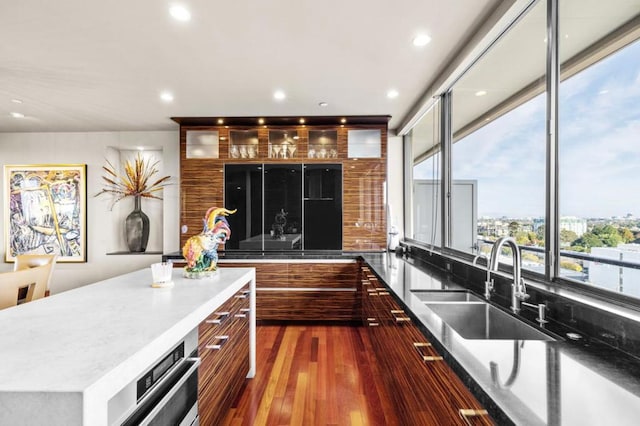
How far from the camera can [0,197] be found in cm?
468

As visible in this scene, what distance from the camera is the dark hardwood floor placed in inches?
78.9

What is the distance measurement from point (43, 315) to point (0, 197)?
5122 millimetres

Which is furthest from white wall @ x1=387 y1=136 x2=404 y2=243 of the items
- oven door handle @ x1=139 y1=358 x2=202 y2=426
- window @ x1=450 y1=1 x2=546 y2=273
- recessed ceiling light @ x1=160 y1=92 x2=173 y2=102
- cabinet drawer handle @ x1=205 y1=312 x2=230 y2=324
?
oven door handle @ x1=139 y1=358 x2=202 y2=426

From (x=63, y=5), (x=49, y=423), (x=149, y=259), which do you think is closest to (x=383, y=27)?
(x=63, y=5)

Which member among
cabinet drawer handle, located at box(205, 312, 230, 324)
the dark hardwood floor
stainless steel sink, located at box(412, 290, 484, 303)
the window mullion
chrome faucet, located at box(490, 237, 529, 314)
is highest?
the window mullion

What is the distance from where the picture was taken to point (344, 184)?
Result: 4082 mm

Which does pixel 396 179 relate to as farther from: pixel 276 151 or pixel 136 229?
pixel 136 229

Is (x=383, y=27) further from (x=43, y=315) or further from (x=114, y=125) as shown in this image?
(x=114, y=125)

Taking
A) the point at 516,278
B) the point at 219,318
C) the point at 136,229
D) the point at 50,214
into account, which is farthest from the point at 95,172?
the point at 516,278

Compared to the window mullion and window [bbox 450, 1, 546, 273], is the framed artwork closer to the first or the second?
window [bbox 450, 1, 546, 273]

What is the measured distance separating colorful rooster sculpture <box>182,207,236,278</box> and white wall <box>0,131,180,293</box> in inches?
111

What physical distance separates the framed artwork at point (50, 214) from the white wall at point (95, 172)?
3.2 inches

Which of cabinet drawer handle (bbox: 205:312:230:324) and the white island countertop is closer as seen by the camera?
the white island countertop

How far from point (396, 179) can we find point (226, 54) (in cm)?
291
